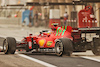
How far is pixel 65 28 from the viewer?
44.9 feet

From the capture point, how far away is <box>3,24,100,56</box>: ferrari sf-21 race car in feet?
41.1

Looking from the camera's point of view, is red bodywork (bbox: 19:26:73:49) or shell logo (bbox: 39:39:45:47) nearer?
red bodywork (bbox: 19:26:73:49)

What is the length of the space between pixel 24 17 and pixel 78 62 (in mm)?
35641

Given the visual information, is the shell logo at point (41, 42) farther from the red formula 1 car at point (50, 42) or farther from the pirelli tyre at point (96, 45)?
→ the pirelli tyre at point (96, 45)

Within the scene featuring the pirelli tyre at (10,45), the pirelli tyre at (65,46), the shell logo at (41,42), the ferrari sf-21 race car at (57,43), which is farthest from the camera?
the shell logo at (41,42)

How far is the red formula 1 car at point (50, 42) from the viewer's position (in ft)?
40.8

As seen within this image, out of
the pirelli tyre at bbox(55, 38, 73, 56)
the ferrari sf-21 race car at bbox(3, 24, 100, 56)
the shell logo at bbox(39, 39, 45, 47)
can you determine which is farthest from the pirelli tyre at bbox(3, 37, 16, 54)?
the pirelli tyre at bbox(55, 38, 73, 56)

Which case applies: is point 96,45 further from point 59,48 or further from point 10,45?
point 10,45

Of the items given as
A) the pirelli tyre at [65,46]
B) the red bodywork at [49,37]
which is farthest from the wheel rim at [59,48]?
the red bodywork at [49,37]

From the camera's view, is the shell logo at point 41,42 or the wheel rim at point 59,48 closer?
the wheel rim at point 59,48

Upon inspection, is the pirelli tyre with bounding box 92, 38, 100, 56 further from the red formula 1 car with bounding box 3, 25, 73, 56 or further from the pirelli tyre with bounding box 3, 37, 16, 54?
the pirelli tyre with bounding box 3, 37, 16, 54

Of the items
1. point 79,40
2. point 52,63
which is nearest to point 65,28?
point 79,40

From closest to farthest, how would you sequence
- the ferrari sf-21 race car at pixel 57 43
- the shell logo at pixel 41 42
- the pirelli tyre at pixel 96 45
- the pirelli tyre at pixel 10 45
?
the ferrari sf-21 race car at pixel 57 43 → the pirelli tyre at pixel 96 45 → the pirelli tyre at pixel 10 45 → the shell logo at pixel 41 42

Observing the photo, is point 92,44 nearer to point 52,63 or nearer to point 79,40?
point 79,40
